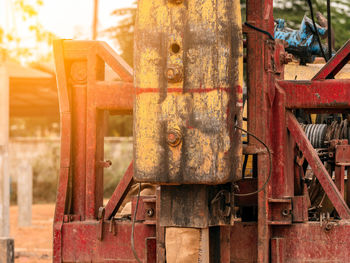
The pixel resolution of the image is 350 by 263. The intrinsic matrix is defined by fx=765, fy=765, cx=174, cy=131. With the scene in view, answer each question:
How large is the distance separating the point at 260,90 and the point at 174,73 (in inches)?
24.7

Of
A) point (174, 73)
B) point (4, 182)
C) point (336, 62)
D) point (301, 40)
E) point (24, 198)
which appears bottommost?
point (24, 198)

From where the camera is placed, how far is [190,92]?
11.3ft

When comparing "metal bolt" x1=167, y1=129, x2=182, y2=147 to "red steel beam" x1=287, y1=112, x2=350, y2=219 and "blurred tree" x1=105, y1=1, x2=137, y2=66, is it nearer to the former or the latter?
"red steel beam" x1=287, y1=112, x2=350, y2=219

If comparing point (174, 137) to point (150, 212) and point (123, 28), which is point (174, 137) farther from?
point (123, 28)

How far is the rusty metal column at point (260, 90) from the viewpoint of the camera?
12.7 feet

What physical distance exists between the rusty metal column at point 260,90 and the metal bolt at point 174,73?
59cm

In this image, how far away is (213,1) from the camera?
11.3 ft

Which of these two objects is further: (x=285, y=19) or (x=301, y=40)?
(x=285, y=19)

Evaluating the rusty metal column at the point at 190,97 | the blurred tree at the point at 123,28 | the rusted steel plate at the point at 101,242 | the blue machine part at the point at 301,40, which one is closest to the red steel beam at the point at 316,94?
the rusty metal column at the point at 190,97

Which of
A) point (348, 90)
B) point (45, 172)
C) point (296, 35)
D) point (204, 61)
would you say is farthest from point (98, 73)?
point (45, 172)

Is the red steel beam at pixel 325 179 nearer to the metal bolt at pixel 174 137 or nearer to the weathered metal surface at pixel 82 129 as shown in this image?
the metal bolt at pixel 174 137

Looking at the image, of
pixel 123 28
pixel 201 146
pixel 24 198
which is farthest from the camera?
pixel 123 28

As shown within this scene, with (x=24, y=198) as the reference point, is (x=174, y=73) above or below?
above

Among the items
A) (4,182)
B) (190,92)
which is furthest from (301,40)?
(4,182)
